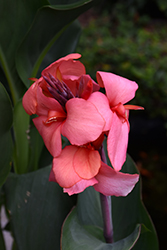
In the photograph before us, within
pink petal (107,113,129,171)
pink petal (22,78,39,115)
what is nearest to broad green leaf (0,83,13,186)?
pink petal (22,78,39,115)

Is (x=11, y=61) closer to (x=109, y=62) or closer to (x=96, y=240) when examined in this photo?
(x=96, y=240)

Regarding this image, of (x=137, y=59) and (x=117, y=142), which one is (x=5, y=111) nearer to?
(x=117, y=142)

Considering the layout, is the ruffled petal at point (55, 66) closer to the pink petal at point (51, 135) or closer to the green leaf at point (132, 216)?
the pink petal at point (51, 135)

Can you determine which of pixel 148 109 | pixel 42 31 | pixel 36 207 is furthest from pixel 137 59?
pixel 36 207

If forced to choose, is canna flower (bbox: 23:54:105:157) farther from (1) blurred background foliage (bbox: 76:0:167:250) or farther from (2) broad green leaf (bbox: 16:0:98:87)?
(1) blurred background foliage (bbox: 76:0:167:250)

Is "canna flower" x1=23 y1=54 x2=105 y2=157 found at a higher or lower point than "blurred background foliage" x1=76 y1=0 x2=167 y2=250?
higher

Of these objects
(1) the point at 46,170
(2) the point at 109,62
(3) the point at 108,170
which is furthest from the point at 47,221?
(2) the point at 109,62

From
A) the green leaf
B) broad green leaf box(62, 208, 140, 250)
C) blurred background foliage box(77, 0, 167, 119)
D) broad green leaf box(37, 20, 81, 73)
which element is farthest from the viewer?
blurred background foliage box(77, 0, 167, 119)

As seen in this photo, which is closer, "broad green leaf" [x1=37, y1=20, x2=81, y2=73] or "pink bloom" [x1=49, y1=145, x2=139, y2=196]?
"pink bloom" [x1=49, y1=145, x2=139, y2=196]
